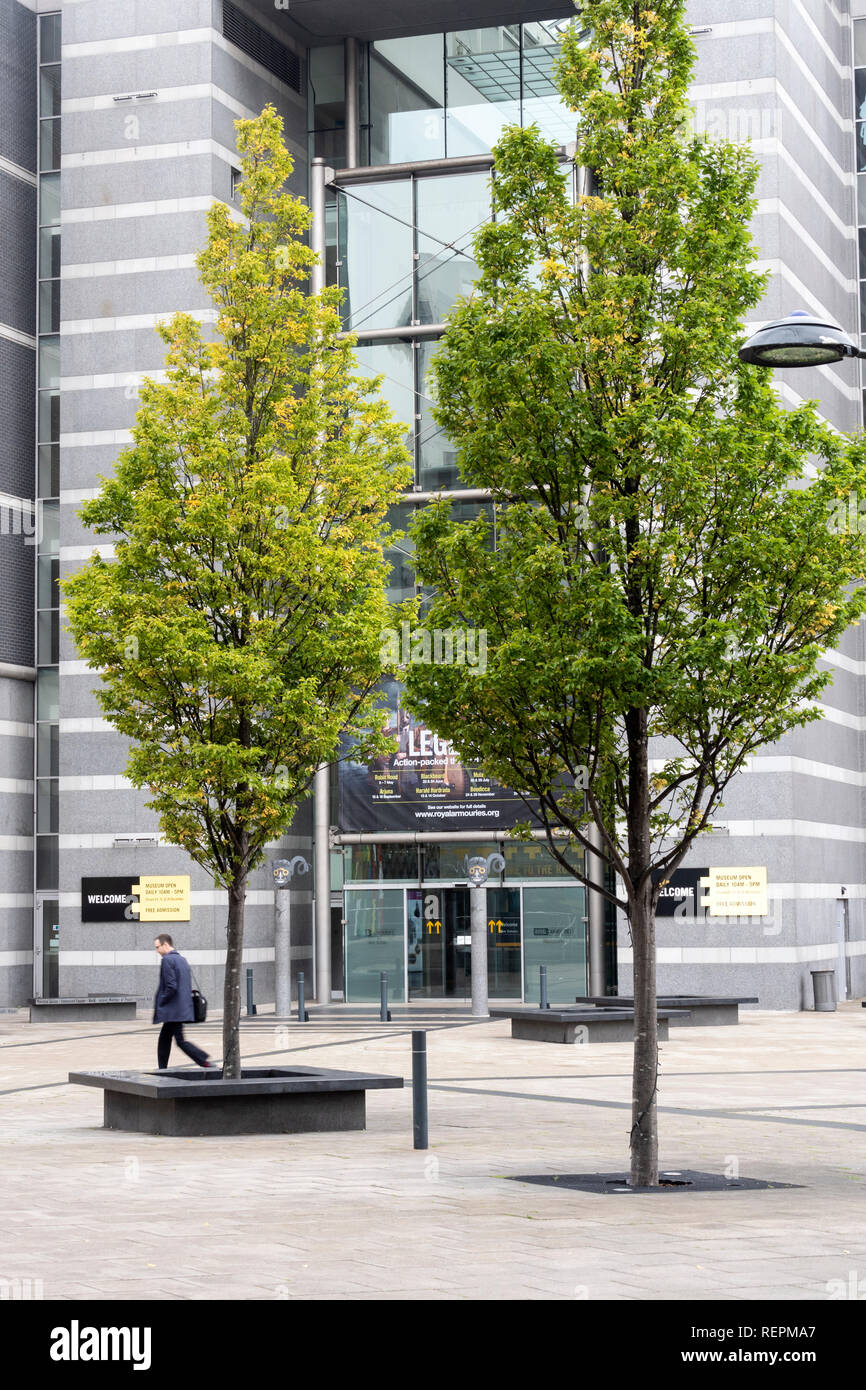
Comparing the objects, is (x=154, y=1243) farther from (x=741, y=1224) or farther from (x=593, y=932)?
(x=593, y=932)

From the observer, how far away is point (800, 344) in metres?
10.1

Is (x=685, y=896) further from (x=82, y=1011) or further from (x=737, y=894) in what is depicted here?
(x=82, y=1011)

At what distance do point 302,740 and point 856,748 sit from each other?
86.5ft

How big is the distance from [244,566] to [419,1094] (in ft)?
16.6

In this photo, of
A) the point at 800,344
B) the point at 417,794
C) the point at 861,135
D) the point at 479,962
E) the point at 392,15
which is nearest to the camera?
the point at 800,344

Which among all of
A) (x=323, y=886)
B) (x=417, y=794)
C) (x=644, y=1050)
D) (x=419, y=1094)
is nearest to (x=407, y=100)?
(x=417, y=794)

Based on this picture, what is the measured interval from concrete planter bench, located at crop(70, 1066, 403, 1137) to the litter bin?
64.2 ft

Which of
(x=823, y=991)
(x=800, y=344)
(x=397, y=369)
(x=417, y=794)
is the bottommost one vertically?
(x=823, y=991)

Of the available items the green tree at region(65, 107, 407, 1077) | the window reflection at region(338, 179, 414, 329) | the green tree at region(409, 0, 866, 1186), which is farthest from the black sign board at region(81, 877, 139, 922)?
the green tree at region(409, 0, 866, 1186)

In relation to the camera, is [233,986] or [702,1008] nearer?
[233,986]

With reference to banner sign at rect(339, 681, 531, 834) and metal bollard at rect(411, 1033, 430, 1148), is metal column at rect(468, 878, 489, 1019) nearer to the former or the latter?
banner sign at rect(339, 681, 531, 834)

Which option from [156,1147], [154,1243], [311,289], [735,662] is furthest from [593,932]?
[154,1243]

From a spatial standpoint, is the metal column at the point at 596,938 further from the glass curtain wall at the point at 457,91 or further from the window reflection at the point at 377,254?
the glass curtain wall at the point at 457,91

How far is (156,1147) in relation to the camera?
46.9 ft
